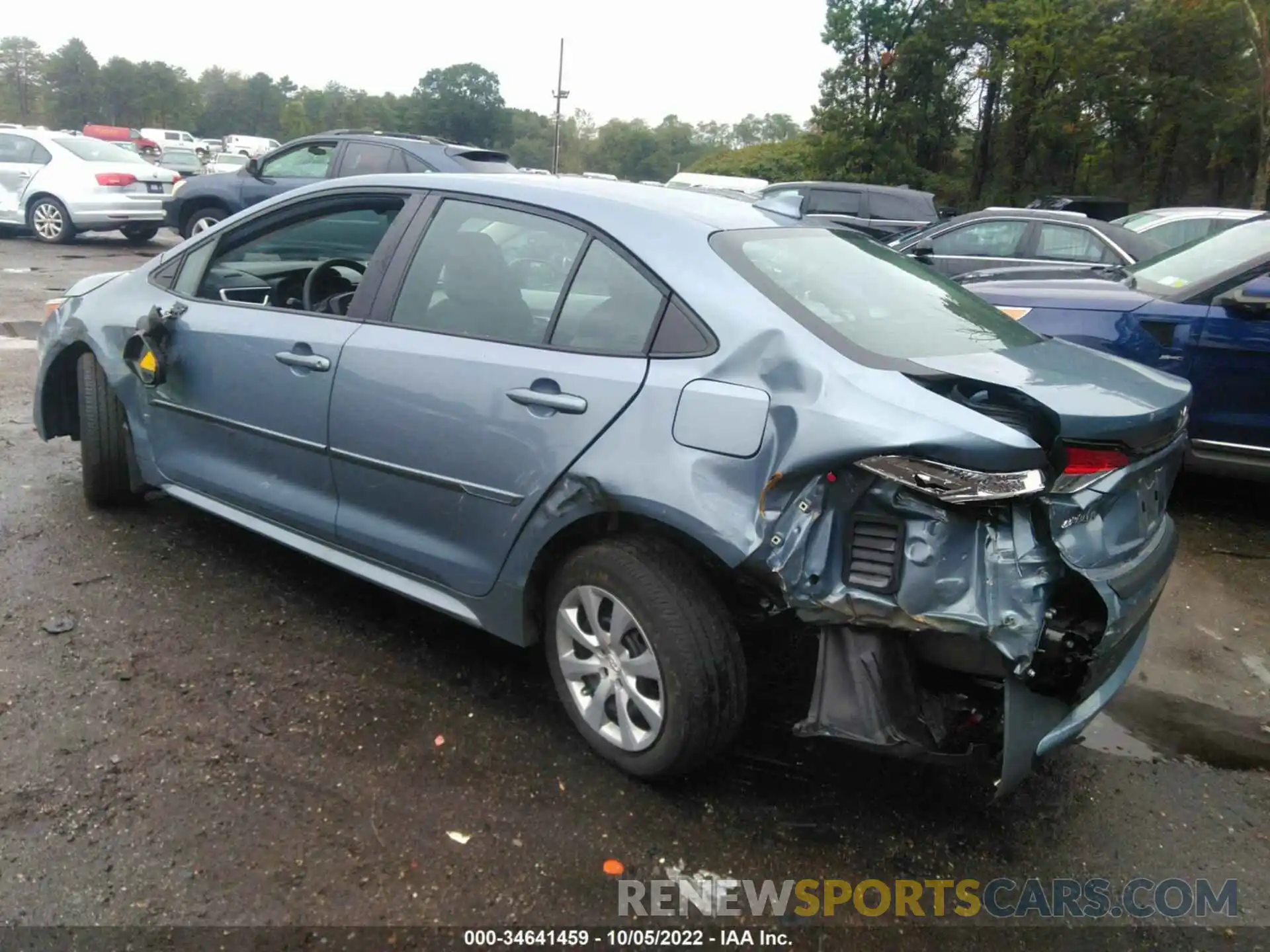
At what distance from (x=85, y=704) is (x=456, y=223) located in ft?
6.15

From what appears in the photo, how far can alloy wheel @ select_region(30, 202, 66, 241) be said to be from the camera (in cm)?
1470

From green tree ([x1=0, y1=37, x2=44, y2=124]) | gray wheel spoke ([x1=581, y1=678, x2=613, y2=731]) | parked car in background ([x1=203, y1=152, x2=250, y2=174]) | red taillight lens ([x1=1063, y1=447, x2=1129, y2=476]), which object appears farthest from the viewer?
green tree ([x1=0, y1=37, x2=44, y2=124])

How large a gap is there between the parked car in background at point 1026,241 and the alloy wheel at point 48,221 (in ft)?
39.4

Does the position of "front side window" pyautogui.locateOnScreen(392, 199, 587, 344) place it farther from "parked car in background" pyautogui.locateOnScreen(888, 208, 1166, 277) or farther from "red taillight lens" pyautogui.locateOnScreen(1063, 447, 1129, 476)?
"parked car in background" pyautogui.locateOnScreen(888, 208, 1166, 277)

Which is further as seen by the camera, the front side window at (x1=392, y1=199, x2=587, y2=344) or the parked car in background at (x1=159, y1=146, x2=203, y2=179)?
the parked car in background at (x1=159, y1=146, x2=203, y2=179)

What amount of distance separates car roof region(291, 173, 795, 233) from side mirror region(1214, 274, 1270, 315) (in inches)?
113

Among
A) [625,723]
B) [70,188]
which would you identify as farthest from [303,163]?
[625,723]

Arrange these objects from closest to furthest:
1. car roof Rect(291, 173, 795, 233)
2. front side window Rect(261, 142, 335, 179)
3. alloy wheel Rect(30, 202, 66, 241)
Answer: car roof Rect(291, 173, 795, 233)
front side window Rect(261, 142, 335, 179)
alloy wheel Rect(30, 202, 66, 241)

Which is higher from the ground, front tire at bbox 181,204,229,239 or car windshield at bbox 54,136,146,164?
car windshield at bbox 54,136,146,164

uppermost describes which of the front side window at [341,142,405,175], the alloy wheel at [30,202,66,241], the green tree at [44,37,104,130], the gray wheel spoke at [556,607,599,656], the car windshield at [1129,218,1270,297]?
the green tree at [44,37,104,130]

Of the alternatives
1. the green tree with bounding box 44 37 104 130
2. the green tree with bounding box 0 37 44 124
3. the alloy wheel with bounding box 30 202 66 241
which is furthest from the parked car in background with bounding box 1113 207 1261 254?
the green tree with bounding box 0 37 44 124

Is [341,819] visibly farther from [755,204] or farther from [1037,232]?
[1037,232]

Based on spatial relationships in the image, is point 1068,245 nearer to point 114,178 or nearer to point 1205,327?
point 1205,327

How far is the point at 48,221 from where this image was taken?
583 inches
